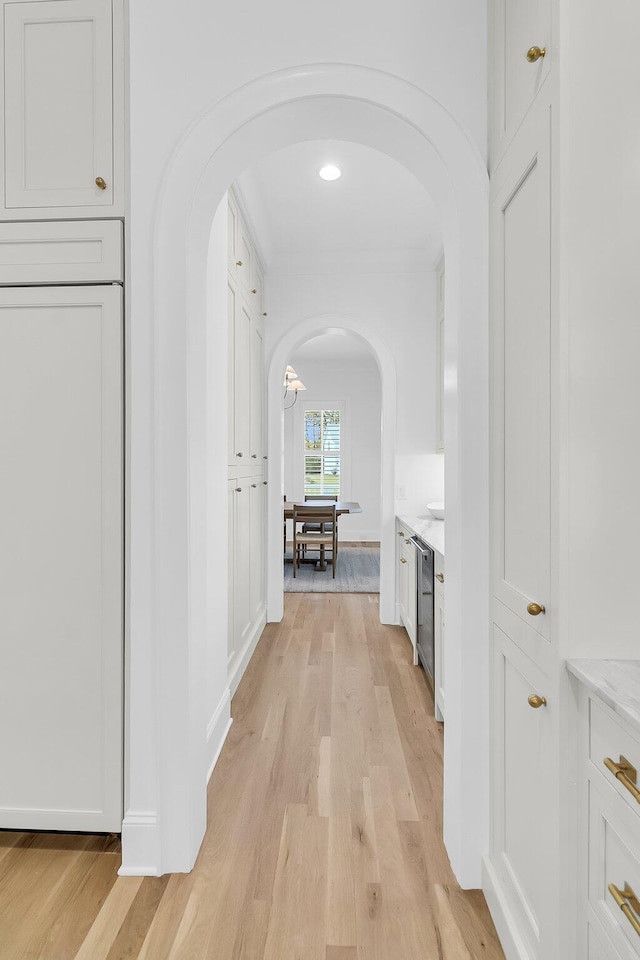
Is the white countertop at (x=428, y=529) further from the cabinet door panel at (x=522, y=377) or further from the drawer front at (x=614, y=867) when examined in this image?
the drawer front at (x=614, y=867)

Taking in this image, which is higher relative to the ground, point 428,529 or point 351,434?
point 351,434

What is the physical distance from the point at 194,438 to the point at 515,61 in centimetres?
132

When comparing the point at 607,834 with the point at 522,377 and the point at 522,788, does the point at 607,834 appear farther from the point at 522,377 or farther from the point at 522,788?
the point at 522,377

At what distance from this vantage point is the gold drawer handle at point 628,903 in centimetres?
85

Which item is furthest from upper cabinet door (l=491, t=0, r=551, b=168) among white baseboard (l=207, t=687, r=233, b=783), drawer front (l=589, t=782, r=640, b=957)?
white baseboard (l=207, t=687, r=233, b=783)

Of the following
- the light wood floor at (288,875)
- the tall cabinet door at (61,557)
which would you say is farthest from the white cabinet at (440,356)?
the tall cabinet door at (61,557)

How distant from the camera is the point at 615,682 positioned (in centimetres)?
95

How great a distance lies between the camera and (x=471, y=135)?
5.12ft

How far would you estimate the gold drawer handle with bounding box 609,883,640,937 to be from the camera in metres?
0.85

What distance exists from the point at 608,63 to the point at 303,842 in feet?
7.34

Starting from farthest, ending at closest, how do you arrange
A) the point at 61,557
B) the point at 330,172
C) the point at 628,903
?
the point at 330,172
the point at 61,557
the point at 628,903

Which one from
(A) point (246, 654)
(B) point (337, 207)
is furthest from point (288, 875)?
(B) point (337, 207)

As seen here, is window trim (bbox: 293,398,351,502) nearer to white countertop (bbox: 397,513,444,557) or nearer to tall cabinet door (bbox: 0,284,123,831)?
white countertop (bbox: 397,513,444,557)

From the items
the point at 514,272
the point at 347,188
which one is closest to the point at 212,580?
the point at 514,272
